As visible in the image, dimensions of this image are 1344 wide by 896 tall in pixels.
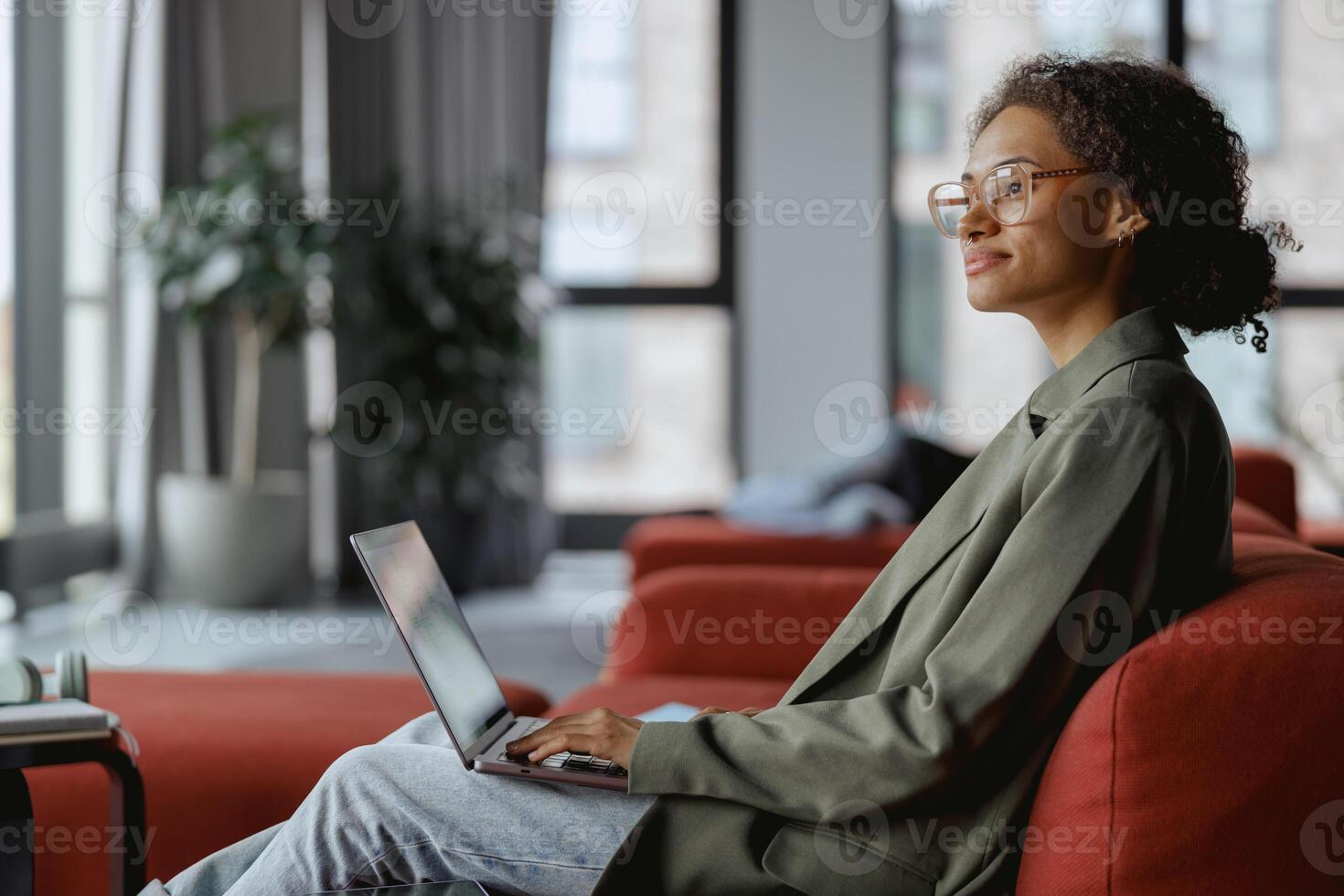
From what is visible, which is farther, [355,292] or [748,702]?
[355,292]

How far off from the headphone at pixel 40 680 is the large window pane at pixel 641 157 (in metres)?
4.28

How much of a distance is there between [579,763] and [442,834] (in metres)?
0.14

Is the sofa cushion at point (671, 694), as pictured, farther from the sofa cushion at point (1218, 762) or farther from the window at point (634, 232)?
the window at point (634, 232)

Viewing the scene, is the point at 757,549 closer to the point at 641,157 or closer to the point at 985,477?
the point at 985,477

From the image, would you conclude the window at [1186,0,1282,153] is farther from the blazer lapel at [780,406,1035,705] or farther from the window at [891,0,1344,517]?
the blazer lapel at [780,406,1035,705]

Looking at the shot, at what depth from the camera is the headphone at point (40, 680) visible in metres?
1.50

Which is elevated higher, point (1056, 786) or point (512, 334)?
point (512, 334)

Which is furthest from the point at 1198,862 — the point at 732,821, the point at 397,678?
the point at 397,678

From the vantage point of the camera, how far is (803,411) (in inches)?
220

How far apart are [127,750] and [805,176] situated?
450cm

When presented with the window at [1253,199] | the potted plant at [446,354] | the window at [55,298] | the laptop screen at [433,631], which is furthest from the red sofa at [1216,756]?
the window at [1253,199]

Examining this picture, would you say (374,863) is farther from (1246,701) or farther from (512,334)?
(512,334)

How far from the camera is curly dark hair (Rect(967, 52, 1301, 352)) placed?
1.23 meters

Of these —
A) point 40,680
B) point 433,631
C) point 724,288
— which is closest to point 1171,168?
point 433,631
